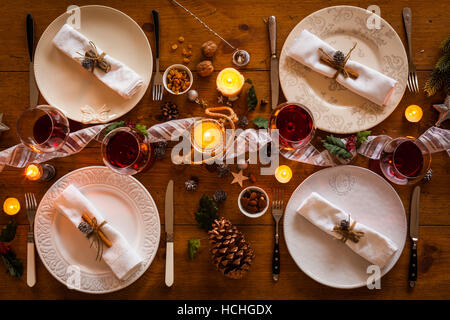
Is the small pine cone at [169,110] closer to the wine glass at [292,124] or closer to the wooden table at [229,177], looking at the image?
the wooden table at [229,177]

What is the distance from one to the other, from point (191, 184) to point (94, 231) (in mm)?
386

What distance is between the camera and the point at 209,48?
1163mm

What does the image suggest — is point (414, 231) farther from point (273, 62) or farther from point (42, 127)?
point (42, 127)

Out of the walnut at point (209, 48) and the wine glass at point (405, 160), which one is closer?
the wine glass at point (405, 160)

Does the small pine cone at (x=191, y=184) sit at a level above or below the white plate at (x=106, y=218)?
above

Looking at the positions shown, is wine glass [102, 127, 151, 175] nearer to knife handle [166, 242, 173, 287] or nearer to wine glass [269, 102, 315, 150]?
knife handle [166, 242, 173, 287]

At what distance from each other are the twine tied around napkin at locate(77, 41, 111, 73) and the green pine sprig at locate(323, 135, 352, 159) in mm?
845

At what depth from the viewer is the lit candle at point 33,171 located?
1150mm

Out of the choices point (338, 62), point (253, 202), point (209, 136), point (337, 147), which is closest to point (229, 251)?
point (253, 202)

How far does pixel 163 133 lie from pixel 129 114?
0.16m

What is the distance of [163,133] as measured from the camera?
115 cm

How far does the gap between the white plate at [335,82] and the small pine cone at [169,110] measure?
41 centimetres

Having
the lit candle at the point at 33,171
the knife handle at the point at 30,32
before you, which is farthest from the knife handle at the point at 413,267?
the knife handle at the point at 30,32

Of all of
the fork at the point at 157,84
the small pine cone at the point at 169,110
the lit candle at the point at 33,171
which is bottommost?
the lit candle at the point at 33,171
